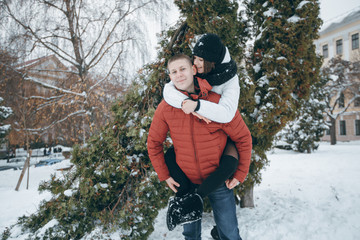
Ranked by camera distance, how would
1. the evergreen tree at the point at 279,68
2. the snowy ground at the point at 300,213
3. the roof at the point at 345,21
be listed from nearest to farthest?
the snowy ground at the point at 300,213 → the evergreen tree at the point at 279,68 → the roof at the point at 345,21

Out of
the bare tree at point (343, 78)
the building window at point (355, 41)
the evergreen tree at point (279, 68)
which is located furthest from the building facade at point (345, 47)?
the evergreen tree at point (279, 68)

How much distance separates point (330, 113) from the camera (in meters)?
19.0

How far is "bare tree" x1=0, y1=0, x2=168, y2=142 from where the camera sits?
633 cm

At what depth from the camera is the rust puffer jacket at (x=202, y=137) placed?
164 cm

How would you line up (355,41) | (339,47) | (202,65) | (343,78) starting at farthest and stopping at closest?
(339,47) < (355,41) < (343,78) < (202,65)

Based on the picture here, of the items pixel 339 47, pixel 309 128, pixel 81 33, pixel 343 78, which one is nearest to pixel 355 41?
pixel 339 47

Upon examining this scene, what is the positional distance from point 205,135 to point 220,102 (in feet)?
0.96

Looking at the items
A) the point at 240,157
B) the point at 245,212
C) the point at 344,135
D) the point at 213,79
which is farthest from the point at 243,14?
the point at 344,135

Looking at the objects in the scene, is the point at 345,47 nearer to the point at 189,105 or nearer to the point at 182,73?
the point at 182,73

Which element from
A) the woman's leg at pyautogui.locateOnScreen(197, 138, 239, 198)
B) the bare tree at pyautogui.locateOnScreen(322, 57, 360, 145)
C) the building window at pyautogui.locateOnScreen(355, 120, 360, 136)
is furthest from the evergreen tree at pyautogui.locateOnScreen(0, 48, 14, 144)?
the building window at pyautogui.locateOnScreen(355, 120, 360, 136)

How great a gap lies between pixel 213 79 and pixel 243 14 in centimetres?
363

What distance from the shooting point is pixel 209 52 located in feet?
5.37

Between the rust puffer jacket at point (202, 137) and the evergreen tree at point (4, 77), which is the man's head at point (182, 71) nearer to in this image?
the rust puffer jacket at point (202, 137)

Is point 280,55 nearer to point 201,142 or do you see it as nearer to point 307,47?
point 307,47
